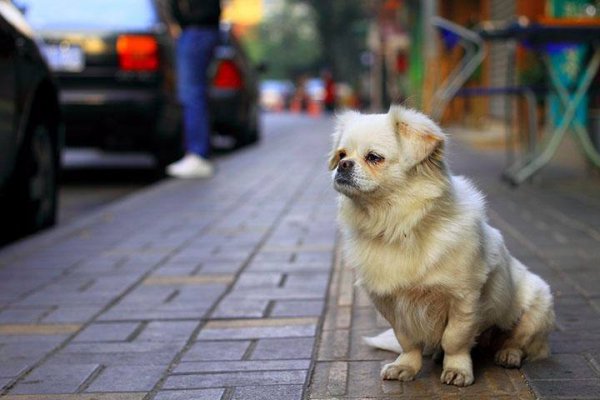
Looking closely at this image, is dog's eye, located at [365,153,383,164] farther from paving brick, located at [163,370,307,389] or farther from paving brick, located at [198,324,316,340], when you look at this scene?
paving brick, located at [198,324,316,340]

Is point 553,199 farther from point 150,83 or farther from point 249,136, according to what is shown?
point 249,136

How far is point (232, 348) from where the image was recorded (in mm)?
4137

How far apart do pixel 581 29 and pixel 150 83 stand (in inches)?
166

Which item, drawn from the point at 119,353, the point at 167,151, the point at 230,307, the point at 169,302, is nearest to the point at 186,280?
the point at 169,302

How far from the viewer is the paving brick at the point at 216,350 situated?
4.00m

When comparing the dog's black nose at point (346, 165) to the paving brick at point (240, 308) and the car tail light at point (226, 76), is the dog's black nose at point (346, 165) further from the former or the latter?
the car tail light at point (226, 76)

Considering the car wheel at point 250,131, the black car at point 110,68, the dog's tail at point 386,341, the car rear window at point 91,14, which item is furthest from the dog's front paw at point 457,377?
the car wheel at point 250,131

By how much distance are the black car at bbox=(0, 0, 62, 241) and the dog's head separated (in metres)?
3.52

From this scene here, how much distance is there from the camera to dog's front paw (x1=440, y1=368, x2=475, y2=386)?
11.4 feet

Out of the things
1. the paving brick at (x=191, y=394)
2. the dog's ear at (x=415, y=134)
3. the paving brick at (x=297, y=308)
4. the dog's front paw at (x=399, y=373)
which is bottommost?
the paving brick at (x=297, y=308)

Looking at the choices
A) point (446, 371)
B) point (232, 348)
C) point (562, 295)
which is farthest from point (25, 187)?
point (446, 371)

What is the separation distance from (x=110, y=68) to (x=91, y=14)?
659 mm

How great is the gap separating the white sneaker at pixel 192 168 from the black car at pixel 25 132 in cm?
333

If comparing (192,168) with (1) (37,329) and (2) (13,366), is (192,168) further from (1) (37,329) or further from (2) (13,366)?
(2) (13,366)
